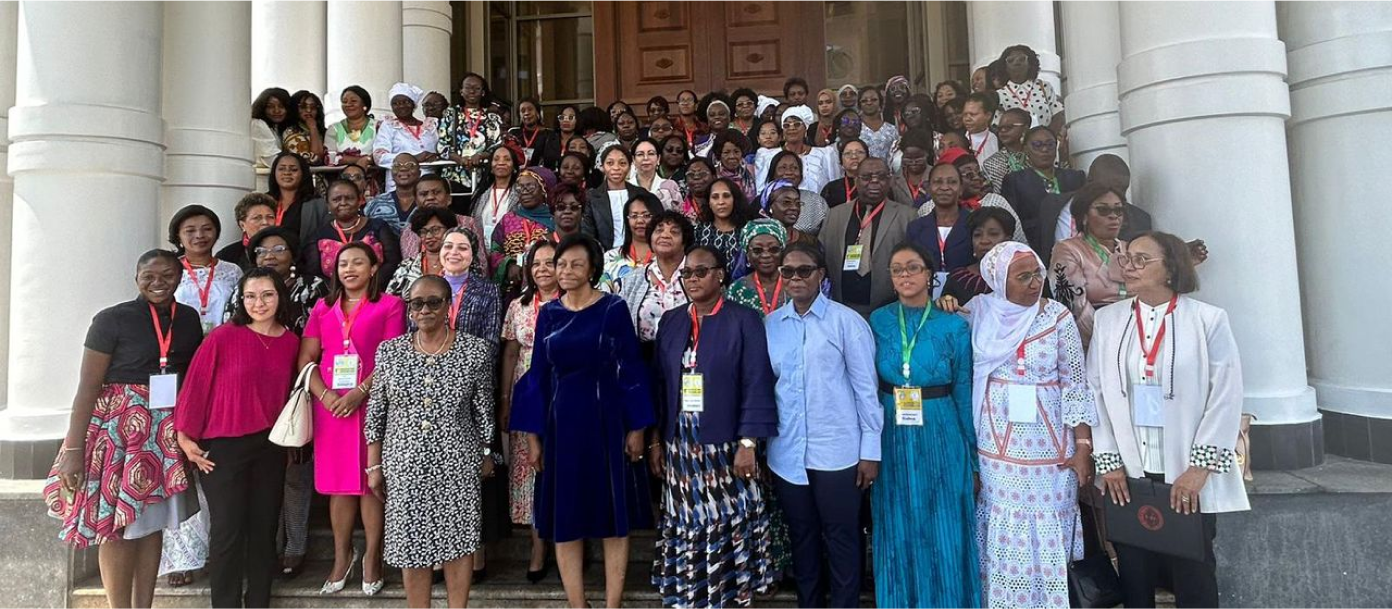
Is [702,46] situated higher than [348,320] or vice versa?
[702,46]

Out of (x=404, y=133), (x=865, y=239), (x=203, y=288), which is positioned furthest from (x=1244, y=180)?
(x=404, y=133)

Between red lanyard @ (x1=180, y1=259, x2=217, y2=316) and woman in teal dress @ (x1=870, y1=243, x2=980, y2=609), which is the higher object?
red lanyard @ (x1=180, y1=259, x2=217, y2=316)

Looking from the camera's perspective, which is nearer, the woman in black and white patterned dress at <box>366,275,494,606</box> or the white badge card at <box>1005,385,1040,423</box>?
the white badge card at <box>1005,385,1040,423</box>

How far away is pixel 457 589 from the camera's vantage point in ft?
11.9

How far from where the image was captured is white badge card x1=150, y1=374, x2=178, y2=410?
141 inches

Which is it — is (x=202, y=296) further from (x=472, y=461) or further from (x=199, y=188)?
(x=472, y=461)

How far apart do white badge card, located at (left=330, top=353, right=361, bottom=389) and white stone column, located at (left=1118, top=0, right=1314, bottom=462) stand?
175 inches

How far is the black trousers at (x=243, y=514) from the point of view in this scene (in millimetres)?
3627

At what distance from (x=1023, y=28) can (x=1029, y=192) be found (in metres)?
3.86

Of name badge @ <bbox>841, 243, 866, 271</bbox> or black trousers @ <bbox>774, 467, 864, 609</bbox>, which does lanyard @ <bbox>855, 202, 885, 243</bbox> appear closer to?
name badge @ <bbox>841, 243, 866, 271</bbox>

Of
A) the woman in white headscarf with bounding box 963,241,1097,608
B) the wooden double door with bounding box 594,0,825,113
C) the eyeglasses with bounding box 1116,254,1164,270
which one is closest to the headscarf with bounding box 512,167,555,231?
the woman in white headscarf with bounding box 963,241,1097,608

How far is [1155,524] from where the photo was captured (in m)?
3.05

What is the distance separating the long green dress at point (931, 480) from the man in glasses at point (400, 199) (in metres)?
3.66

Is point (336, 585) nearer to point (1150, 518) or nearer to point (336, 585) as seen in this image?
point (336, 585)
